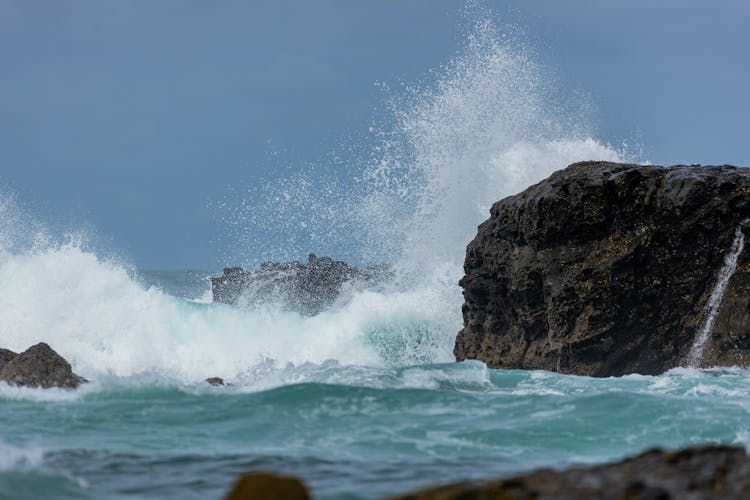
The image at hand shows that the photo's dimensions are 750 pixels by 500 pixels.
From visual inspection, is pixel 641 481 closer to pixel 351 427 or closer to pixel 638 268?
pixel 351 427

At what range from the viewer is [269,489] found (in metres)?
3.36

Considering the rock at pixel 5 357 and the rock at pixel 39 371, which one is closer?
the rock at pixel 39 371

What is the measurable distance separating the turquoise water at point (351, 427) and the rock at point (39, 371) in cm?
33

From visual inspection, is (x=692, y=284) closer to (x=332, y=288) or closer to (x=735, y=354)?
(x=735, y=354)

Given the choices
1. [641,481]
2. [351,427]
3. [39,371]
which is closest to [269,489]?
[641,481]

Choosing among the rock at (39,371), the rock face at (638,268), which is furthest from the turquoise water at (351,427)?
the rock face at (638,268)

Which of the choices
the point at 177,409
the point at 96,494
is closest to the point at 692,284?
the point at 177,409

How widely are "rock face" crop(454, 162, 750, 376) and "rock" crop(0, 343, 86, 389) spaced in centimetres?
640

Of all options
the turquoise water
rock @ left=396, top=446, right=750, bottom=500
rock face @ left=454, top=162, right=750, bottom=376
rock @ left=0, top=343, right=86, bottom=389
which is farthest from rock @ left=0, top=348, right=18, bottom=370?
rock @ left=396, top=446, right=750, bottom=500

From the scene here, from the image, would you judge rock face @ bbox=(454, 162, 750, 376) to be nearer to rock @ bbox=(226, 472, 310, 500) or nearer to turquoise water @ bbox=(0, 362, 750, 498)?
turquoise water @ bbox=(0, 362, 750, 498)

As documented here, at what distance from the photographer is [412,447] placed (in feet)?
24.7

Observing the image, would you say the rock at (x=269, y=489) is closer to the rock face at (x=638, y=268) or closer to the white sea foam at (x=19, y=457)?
the white sea foam at (x=19, y=457)

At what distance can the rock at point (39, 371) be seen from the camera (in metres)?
11.2

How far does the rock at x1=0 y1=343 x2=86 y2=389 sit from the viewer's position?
36.8 ft
